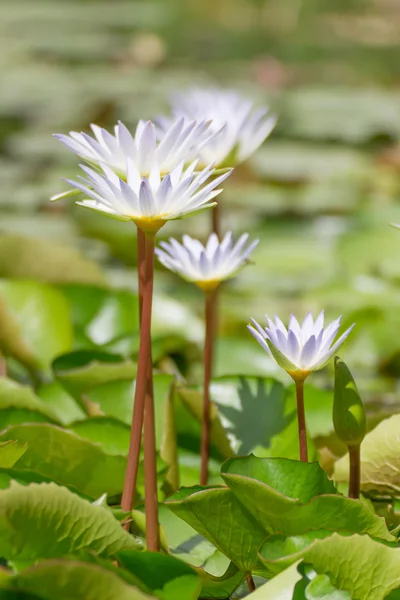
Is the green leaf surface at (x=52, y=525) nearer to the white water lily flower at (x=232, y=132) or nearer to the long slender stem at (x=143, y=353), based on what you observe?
the long slender stem at (x=143, y=353)

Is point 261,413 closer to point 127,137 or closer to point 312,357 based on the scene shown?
point 312,357

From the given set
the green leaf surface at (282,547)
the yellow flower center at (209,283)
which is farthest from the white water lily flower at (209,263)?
the green leaf surface at (282,547)

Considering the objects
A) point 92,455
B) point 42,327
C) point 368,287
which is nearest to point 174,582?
point 92,455

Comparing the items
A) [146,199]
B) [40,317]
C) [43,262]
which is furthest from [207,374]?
[43,262]

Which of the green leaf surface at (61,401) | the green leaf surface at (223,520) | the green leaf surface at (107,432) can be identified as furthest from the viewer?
the green leaf surface at (61,401)

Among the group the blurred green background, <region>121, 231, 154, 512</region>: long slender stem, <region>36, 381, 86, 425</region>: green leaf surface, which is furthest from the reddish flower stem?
the blurred green background
